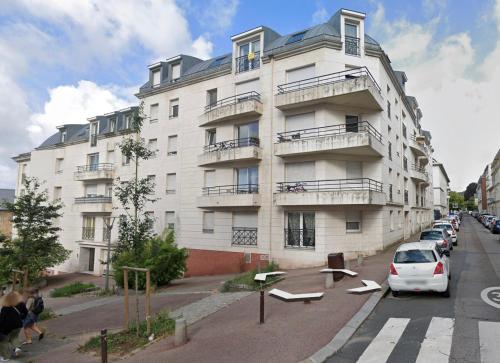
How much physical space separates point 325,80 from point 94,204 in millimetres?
21831

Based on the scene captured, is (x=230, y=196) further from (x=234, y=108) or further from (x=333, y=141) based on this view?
(x=333, y=141)

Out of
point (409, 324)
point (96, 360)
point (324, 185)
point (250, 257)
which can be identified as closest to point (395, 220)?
point (324, 185)

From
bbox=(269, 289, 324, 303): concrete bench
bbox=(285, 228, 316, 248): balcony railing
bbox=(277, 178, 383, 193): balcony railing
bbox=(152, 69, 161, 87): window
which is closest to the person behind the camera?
bbox=(269, 289, 324, 303): concrete bench

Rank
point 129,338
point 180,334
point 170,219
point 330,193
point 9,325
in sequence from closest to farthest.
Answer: point 180,334
point 9,325
point 129,338
point 330,193
point 170,219

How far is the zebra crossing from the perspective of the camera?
5.75 meters

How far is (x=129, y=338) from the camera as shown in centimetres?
840

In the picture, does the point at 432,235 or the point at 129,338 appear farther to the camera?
the point at 432,235

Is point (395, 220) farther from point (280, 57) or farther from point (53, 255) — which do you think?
point (53, 255)

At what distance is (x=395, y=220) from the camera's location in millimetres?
24172

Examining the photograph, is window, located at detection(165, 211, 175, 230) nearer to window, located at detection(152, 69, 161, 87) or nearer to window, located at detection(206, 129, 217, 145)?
window, located at detection(206, 129, 217, 145)

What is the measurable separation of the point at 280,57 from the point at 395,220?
13520mm

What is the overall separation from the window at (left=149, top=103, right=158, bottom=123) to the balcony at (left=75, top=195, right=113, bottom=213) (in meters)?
8.32

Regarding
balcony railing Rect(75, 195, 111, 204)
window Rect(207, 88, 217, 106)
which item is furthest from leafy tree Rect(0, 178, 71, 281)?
window Rect(207, 88, 217, 106)

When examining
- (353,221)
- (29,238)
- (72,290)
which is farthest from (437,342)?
(29,238)
